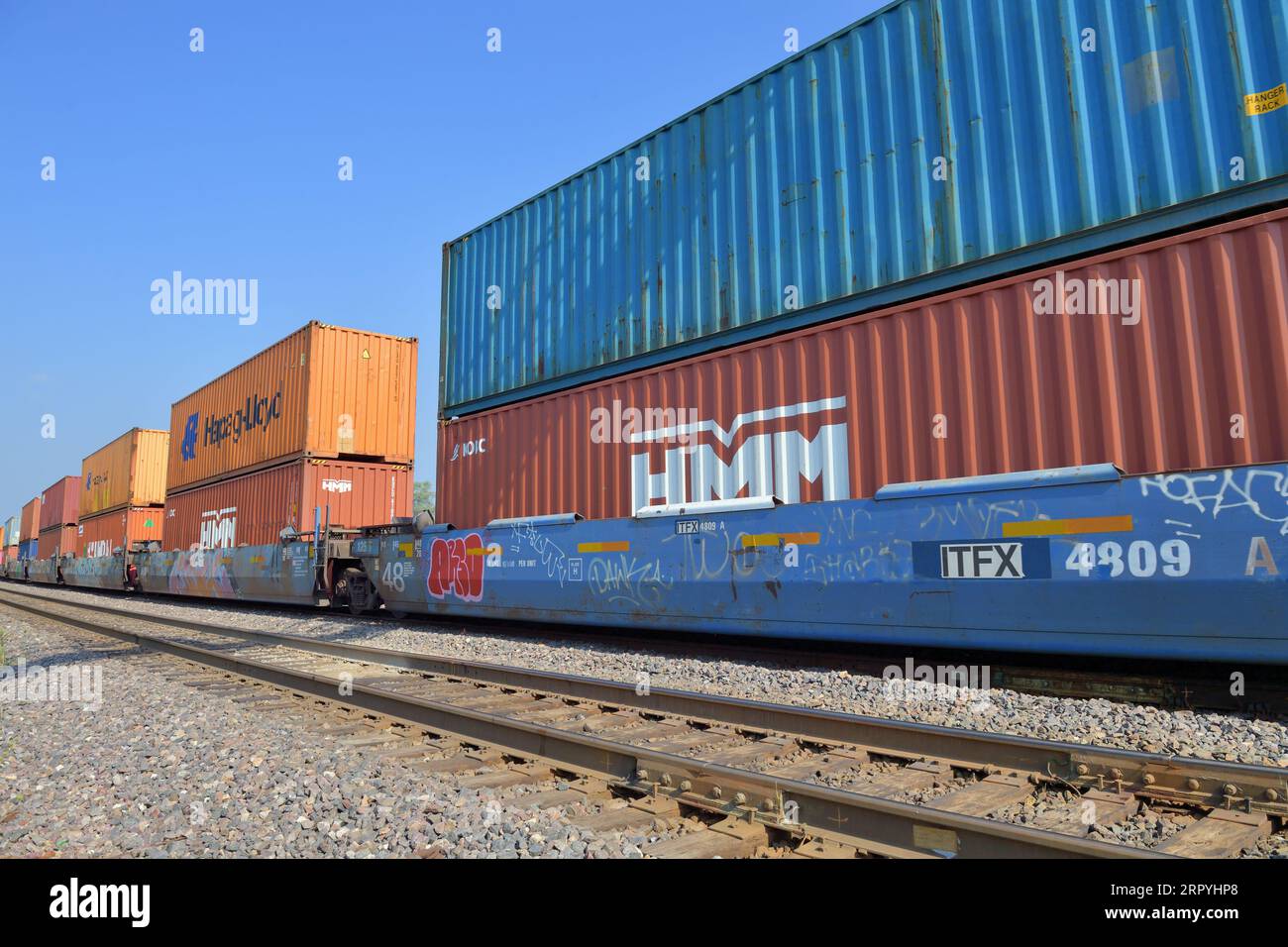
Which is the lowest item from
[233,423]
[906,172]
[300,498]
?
[300,498]

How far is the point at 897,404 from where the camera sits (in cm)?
698

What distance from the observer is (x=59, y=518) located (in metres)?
36.4

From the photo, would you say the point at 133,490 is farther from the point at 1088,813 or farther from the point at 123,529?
the point at 1088,813

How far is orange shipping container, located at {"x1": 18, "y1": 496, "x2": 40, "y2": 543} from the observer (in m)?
42.9

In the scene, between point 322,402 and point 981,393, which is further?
point 322,402

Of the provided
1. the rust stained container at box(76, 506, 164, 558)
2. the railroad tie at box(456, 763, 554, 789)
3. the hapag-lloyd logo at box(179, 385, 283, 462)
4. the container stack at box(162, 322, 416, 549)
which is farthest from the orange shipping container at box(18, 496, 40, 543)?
the railroad tie at box(456, 763, 554, 789)

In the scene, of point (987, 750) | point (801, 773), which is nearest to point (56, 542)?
point (801, 773)

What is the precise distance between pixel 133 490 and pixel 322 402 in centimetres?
1571

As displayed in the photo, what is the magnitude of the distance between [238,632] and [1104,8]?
496 inches

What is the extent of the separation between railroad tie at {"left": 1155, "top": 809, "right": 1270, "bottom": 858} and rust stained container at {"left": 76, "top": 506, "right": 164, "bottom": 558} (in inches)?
1167

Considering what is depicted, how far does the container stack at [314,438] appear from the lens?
617 inches

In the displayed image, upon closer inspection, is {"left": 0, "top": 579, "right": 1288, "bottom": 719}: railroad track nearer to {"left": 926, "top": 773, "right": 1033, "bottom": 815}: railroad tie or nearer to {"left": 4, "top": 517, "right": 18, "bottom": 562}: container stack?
{"left": 926, "top": 773, "right": 1033, "bottom": 815}: railroad tie

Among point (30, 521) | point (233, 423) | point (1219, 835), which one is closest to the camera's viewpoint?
point (1219, 835)

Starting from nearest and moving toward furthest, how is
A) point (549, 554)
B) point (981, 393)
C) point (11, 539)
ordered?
point (981, 393), point (549, 554), point (11, 539)
